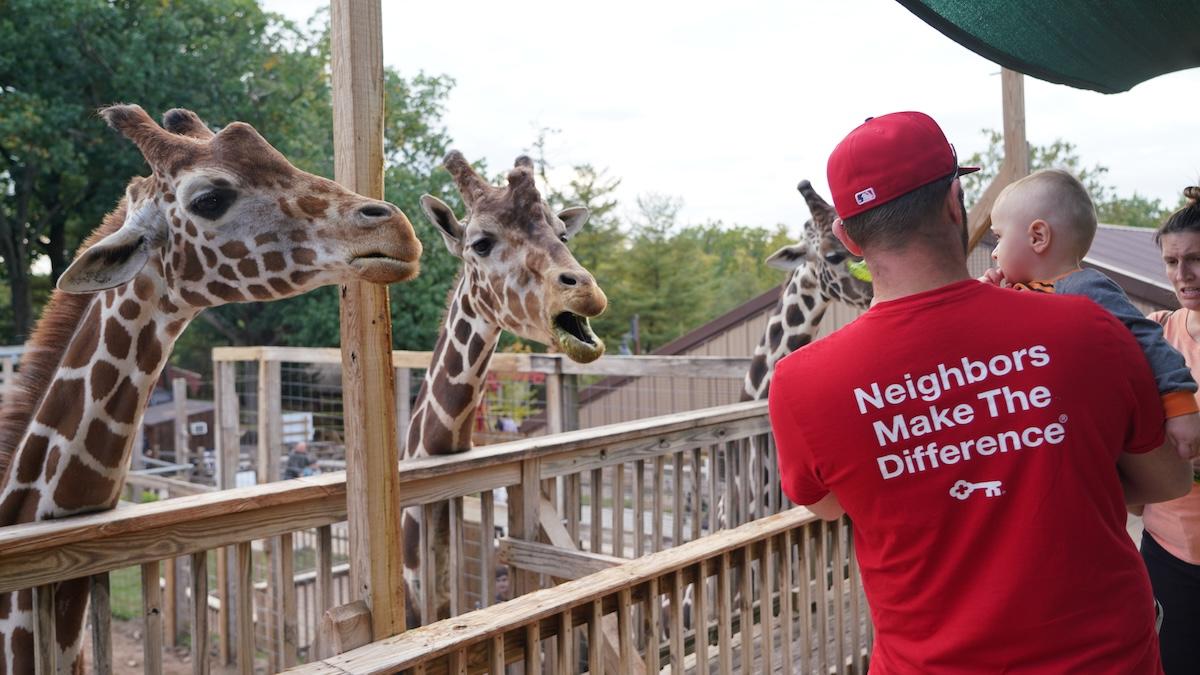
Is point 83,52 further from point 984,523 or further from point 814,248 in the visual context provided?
point 984,523

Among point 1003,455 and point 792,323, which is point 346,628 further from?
point 792,323

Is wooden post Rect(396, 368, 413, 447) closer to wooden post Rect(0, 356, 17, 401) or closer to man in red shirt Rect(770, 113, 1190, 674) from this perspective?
wooden post Rect(0, 356, 17, 401)

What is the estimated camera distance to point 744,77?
127 feet

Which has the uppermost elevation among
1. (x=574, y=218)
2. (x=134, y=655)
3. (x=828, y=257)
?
(x=574, y=218)

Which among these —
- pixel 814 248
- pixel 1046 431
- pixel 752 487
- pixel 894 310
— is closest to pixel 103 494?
pixel 894 310

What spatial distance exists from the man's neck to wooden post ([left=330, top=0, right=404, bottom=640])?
1220 millimetres

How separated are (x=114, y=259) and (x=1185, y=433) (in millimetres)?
2451

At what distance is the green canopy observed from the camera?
2.87m

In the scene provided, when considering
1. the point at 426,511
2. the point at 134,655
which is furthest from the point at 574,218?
the point at 134,655

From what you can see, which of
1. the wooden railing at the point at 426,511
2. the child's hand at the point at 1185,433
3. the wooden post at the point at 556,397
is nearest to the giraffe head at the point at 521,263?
the wooden railing at the point at 426,511

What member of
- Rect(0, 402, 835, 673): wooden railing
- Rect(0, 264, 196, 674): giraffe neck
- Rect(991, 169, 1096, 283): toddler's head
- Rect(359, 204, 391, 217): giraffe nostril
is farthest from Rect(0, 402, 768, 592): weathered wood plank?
Rect(991, 169, 1096, 283): toddler's head

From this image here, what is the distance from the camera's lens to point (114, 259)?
2299 mm

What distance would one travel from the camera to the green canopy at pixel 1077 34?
113 inches

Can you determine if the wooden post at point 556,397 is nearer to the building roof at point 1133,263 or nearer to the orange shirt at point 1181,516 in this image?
the orange shirt at point 1181,516
